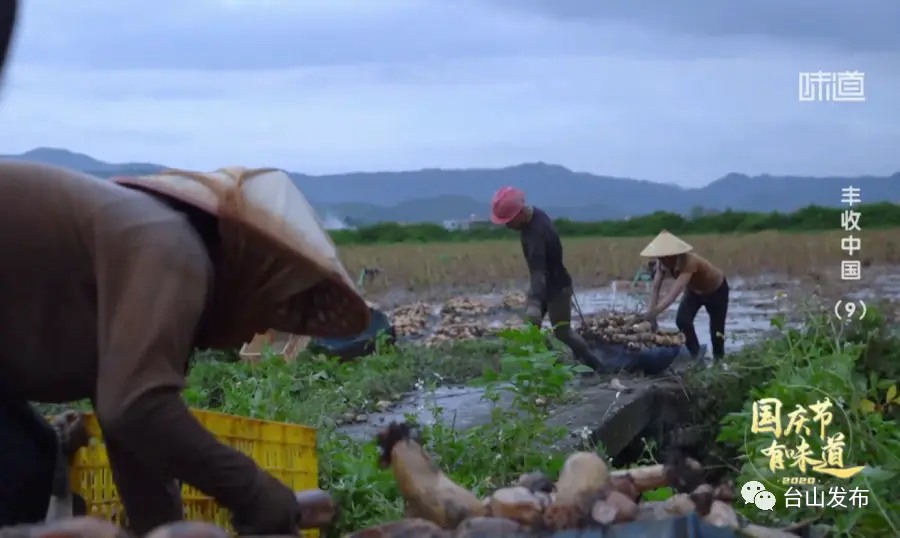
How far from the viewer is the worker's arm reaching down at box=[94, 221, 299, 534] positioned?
1495 mm

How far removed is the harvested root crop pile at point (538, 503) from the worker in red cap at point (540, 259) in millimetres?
2904

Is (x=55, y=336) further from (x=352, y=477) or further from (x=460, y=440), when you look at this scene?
(x=460, y=440)

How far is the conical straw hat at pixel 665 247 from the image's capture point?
4988 mm

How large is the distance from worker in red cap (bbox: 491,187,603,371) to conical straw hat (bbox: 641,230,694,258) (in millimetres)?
428

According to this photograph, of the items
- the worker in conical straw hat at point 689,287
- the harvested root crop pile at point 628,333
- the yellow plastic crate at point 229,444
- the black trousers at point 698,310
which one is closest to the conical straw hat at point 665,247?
the worker in conical straw hat at point 689,287

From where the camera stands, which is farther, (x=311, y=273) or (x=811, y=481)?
(x=811, y=481)

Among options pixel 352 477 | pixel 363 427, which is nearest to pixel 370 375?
pixel 363 427

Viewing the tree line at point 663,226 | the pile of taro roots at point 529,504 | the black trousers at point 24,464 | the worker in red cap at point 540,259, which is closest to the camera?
the pile of taro roots at point 529,504

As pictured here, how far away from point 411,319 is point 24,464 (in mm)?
4258

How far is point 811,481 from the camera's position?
8.95ft

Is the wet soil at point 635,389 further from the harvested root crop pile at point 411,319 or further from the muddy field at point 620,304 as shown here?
the harvested root crop pile at point 411,319

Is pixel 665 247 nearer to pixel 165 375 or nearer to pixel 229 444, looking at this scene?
pixel 229 444

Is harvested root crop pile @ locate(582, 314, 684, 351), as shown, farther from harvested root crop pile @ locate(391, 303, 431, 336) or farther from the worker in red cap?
harvested root crop pile @ locate(391, 303, 431, 336)

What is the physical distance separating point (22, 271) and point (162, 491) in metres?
0.47
